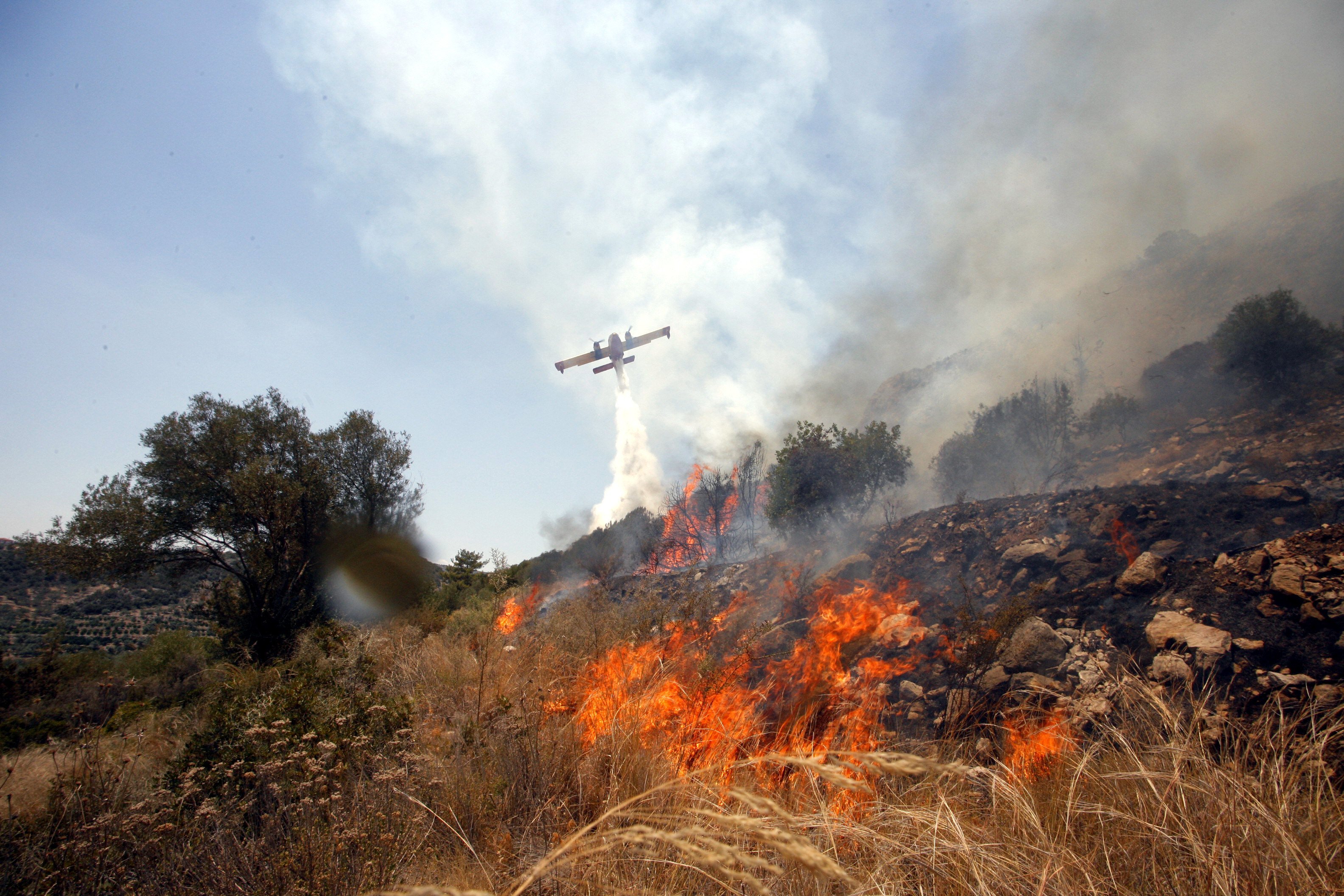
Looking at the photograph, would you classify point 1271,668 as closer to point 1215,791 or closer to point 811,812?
point 1215,791

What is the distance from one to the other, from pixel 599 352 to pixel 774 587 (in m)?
18.3

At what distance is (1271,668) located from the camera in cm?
541

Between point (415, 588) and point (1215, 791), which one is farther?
A: point (415, 588)

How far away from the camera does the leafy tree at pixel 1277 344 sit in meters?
24.6

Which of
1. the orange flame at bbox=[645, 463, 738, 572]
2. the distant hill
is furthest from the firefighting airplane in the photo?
the distant hill

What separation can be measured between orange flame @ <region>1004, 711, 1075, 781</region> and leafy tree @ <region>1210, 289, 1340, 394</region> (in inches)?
1243

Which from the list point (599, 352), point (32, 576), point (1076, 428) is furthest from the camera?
point (1076, 428)

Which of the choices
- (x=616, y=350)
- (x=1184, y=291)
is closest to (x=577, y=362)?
(x=616, y=350)

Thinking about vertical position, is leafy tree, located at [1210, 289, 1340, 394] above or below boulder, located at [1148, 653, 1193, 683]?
above

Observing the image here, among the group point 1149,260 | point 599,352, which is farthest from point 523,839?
point 1149,260

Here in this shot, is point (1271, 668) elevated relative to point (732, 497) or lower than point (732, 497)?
lower

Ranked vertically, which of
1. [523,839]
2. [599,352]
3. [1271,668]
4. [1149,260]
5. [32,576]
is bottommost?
[1271,668]

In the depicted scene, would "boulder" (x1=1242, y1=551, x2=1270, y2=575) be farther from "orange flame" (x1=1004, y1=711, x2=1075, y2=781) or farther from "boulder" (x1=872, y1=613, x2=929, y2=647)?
"boulder" (x1=872, y1=613, x2=929, y2=647)

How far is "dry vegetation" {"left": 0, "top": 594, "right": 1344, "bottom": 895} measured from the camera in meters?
2.27
